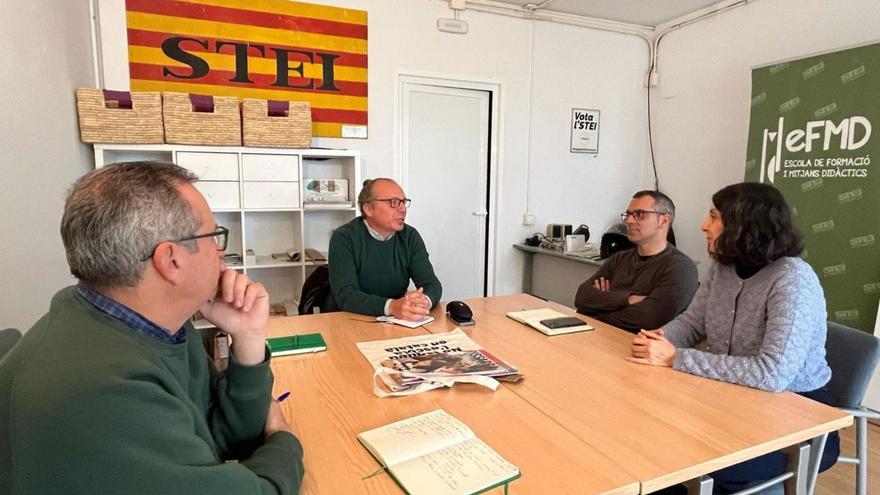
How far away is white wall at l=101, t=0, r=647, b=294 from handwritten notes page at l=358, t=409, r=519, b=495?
2.94m

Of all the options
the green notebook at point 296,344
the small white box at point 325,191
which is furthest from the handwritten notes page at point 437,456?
the small white box at point 325,191

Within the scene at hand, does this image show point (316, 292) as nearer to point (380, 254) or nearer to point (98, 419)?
point (380, 254)

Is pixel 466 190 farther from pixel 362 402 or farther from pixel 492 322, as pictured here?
pixel 362 402

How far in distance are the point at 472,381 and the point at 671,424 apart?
49 cm

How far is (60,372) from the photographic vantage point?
649mm

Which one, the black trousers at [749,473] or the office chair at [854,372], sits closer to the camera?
the black trousers at [749,473]

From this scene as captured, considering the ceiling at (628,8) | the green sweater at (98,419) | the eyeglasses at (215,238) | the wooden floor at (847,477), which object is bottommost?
the wooden floor at (847,477)

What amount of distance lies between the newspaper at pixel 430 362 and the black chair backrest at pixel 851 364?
1.04 metres

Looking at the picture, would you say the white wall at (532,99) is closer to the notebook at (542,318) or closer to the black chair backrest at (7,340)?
the notebook at (542,318)

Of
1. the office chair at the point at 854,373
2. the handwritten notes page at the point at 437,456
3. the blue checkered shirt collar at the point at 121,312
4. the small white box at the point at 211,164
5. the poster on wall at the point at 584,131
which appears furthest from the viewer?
the poster on wall at the point at 584,131

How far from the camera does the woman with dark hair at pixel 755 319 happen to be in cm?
137

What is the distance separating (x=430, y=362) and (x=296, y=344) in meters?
0.49

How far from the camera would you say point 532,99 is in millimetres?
4344

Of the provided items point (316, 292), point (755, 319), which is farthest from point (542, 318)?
point (316, 292)
